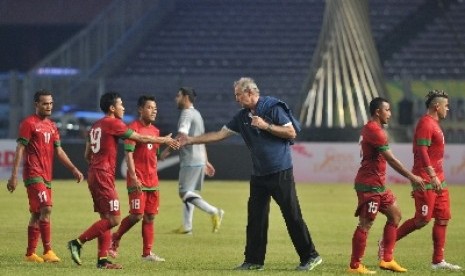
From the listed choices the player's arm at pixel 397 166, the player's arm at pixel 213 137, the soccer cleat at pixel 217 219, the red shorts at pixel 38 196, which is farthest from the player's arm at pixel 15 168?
the soccer cleat at pixel 217 219

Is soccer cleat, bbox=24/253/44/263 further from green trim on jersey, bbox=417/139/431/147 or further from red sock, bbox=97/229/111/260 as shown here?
green trim on jersey, bbox=417/139/431/147

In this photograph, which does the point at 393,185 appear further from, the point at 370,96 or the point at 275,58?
the point at 275,58

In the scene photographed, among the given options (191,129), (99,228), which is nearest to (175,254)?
(99,228)

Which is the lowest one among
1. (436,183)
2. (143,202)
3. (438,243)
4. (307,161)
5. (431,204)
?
(307,161)

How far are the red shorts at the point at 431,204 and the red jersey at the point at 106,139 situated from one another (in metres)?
3.33

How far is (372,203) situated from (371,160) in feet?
1.59

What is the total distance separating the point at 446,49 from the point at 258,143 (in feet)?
128

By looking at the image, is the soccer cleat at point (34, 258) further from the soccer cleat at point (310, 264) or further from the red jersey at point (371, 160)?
the red jersey at point (371, 160)

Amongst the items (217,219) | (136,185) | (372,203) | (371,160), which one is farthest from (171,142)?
(217,219)

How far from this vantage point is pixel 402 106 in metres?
44.2

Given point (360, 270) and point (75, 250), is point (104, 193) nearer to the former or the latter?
point (75, 250)

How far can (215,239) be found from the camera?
19625 millimetres

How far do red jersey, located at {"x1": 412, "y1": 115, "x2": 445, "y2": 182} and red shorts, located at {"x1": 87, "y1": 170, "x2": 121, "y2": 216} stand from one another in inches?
133

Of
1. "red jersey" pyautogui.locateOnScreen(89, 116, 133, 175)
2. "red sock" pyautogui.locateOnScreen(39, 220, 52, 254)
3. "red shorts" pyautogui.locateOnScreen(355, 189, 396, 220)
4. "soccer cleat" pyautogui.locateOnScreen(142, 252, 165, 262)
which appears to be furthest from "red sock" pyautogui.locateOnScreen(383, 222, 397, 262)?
"red sock" pyautogui.locateOnScreen(39, 220, 52, 254)
